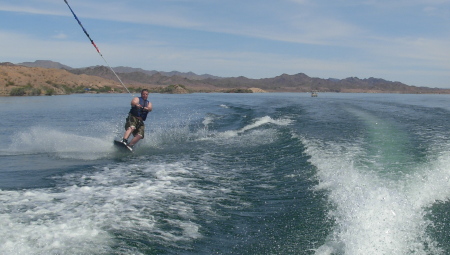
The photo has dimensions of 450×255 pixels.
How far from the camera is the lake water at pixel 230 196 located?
5227mm

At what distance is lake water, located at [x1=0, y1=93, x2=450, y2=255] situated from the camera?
17.1 feet

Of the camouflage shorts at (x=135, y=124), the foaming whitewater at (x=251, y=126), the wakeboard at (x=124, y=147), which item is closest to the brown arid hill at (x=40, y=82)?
the foaming whitewater at (x=251, y=126)

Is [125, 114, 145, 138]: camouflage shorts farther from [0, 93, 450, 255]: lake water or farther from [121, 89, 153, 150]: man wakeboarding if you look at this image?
[0, 93, 450, 255]: lake water

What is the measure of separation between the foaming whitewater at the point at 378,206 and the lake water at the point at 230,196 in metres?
0.02

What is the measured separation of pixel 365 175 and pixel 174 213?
4.28 metres

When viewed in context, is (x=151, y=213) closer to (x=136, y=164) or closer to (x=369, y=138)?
(x=136, y=164)

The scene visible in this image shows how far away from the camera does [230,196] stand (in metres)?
7.49

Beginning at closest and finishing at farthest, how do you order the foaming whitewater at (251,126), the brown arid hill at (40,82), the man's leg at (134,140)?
the man's leg at (134,140), the foaming whitewater at (251,126), the brown arid hill at (40,82)

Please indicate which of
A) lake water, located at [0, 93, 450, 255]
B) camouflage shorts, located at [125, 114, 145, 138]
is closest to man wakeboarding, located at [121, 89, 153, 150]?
camouflage shorts, located at [125, 114, 145, 138]

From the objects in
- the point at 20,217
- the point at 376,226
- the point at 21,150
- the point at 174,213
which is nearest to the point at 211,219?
the point at 174,213

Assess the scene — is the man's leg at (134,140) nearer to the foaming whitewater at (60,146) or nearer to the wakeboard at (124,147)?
the wakeboard at (124,147)

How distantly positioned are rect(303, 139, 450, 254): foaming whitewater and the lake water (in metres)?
0.02

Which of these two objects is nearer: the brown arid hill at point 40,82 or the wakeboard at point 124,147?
the wakeboard at point 124,147

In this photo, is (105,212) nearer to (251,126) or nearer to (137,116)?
(137,116)
